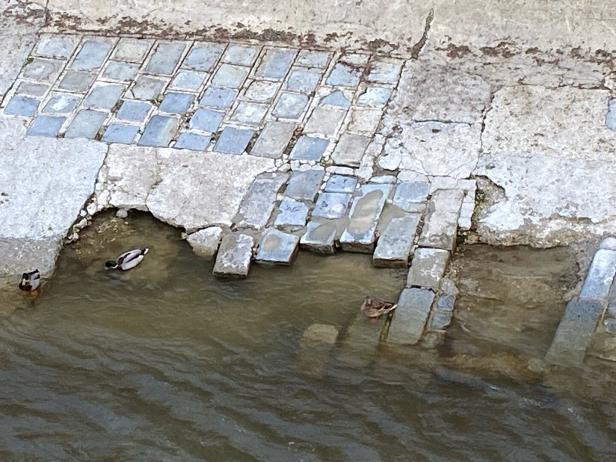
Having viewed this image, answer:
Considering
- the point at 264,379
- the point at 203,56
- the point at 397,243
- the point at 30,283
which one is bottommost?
the point at 30,283

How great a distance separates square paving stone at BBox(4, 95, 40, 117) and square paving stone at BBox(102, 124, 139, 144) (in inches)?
31.3

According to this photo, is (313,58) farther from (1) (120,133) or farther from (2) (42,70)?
(2) (42,70)

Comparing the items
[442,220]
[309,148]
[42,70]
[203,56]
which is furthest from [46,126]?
[442,220]

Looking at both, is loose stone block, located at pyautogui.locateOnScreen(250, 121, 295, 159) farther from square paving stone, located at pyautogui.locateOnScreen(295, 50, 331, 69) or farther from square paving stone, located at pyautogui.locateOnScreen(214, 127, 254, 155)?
square paving stone, located at pyautogui.locateOnScreen(295, 50, 331, 69)

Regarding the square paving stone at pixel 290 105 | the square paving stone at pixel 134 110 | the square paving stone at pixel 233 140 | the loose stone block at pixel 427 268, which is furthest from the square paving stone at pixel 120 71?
the loose stone block at pixel 427 268

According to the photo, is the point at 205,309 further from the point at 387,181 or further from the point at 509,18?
the point at 509,18

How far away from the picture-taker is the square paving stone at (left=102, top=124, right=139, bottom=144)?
25.1ft

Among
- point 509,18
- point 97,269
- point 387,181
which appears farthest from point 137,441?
point 509,18

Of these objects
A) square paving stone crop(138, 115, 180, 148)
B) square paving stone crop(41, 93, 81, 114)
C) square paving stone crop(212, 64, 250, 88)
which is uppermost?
square paving stone crop(212, 64, 250, 88)

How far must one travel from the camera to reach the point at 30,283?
21.5 ft

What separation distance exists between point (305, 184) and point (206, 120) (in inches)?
46.4

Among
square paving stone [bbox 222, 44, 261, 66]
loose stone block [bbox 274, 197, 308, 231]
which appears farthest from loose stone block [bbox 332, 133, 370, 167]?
square paving stone [bbox 222, 44, 261, 66]

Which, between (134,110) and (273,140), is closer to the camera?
(273,140)

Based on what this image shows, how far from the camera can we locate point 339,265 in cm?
656
